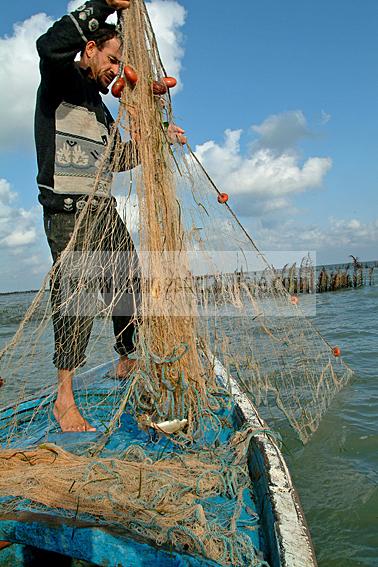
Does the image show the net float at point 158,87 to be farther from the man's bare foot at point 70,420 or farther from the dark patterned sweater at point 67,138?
the man's bare foot at point 70,420

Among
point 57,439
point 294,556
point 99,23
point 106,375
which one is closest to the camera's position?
point 294,556

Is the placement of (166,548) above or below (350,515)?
above

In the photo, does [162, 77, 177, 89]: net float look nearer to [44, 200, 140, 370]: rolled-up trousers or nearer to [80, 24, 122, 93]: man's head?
[80, 24, 122, 93]: man's head

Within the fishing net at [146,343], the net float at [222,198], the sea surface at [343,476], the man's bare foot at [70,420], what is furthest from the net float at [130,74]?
the man's bare foot at [70,420]

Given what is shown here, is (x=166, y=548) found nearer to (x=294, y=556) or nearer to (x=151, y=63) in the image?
(x=294, y=556)

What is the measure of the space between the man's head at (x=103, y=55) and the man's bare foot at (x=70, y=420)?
240 cm

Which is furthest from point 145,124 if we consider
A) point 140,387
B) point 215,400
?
point 215,400

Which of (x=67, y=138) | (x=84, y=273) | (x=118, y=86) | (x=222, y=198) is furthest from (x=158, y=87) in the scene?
(x=84, y=273)

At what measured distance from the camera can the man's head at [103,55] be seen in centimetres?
276

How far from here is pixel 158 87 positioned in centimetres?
280

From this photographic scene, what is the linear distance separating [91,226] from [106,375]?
2.02 meters

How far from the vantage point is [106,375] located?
4.37 metres

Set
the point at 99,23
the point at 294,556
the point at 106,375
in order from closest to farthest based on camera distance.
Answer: the point at 294,556 < the point at 99,23 < the point at 106,375

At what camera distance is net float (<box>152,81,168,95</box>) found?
2.80 metres
